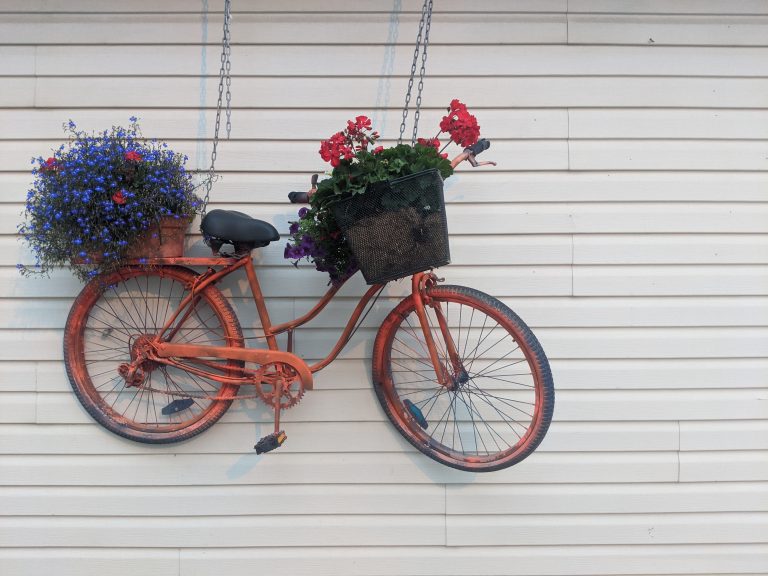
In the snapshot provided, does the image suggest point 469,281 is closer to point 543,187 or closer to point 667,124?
point 543,187

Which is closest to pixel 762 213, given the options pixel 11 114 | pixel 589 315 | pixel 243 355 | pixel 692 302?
pixel 692 302

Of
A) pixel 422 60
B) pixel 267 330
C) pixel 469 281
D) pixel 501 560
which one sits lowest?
pixel 501 560

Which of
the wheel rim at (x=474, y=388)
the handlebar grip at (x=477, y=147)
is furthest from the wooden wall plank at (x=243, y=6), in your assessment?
the wheel rim at (x=474, y=388)

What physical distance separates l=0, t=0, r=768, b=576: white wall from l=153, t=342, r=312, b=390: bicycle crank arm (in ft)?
0.81

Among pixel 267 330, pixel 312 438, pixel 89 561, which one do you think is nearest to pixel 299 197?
pixel 267 330

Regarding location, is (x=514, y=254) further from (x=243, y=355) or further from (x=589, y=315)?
(x=243, y=355)

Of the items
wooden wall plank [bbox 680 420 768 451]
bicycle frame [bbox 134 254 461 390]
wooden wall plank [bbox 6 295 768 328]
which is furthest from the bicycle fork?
wooden wall plank [bbox 680 420 768 451]

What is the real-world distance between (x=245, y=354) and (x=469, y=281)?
1014 mm

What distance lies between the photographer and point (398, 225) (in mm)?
2408

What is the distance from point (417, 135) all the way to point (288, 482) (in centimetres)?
164

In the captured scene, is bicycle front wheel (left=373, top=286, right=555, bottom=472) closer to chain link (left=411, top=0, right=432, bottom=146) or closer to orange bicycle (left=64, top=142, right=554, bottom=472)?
orange bicycle (left=64, top=142, right=554, bottom=472)

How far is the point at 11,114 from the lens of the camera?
114 inches

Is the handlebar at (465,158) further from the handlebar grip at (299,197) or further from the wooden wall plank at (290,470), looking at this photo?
the wooden wall plank at (290,470)

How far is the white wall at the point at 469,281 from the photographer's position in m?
2.90
